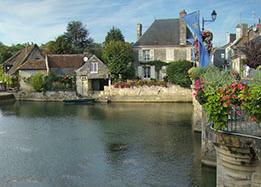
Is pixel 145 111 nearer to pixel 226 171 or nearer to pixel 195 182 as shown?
pixel 195 182

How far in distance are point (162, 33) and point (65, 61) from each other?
13.9 meters

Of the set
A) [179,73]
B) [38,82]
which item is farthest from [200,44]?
[38,82]

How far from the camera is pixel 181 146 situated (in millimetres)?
19281

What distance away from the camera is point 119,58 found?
43.2 metres

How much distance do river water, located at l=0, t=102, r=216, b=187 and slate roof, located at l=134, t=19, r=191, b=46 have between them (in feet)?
47.7

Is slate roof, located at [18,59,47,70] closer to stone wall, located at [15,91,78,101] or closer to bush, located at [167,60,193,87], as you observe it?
stone wall, located at [15,91,78,101]

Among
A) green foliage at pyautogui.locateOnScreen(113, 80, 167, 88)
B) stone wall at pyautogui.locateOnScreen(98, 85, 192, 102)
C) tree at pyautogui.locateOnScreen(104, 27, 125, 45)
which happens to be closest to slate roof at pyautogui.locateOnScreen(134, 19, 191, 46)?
green foliage at pyautogui.locateOnScreen(113, 80, 167, 88)

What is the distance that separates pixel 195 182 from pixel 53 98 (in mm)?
32282

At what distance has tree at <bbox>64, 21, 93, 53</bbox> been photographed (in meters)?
67.0

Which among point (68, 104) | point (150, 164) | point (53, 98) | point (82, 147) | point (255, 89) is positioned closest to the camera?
point (255, 89)

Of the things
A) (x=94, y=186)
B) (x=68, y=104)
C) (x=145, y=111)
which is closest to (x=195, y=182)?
(x=94, y=186)

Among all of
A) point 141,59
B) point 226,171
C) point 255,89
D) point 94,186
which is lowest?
point 94,186

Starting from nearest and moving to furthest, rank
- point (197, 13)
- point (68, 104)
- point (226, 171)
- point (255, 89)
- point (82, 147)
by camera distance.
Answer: point (255, 89)
point (226, 171)
point (197, 13)
point (82, 147)
point (68, 104)

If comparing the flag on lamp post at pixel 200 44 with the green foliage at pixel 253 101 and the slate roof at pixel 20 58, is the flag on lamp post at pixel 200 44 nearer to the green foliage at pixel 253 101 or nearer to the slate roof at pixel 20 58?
the green foliage at pixel 253 101
